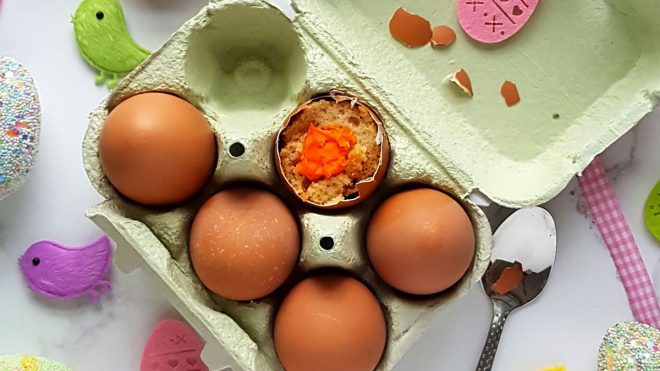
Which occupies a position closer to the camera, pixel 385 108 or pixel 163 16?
pixel 385 108

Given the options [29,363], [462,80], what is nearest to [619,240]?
[462,80]

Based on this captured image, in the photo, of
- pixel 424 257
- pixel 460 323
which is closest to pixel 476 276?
pixel 424 257

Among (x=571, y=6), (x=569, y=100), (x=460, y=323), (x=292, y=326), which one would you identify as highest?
(x=571, y=6)

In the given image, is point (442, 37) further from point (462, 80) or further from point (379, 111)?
point (379, 111)

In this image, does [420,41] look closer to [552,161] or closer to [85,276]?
[552,161]

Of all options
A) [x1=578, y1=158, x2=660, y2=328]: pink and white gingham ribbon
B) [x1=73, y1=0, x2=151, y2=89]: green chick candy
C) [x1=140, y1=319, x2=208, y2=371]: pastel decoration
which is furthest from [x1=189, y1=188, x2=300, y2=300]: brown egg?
[x1=578, y1=158, x2=660, y2=328]: pink and white gingham ribbon

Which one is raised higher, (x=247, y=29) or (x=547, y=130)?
(x=247, y=29)

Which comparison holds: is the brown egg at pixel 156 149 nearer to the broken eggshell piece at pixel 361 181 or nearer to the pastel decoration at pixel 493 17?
the broken eggshell piece at pixel 361 181

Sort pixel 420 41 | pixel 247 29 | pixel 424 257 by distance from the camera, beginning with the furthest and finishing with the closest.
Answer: pixel 420 41, pixel 247 29, pixel 424 257

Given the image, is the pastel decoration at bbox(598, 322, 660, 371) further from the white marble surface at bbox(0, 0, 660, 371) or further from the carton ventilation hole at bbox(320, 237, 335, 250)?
the carton ventilation hole at bbox(320, 237, 335, 250)
